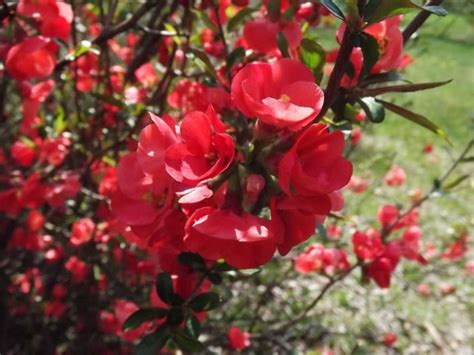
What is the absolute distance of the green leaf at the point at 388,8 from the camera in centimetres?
53

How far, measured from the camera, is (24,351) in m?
1.57

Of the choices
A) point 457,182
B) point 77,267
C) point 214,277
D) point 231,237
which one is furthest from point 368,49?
point 77,267

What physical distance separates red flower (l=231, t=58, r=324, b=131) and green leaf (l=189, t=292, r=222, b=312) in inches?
10.7

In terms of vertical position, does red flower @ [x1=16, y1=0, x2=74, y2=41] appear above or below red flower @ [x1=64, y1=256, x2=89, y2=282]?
above

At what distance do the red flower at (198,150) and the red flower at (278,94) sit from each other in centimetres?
3

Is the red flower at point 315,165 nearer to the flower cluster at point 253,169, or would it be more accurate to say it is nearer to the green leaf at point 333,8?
the flower cluster at point 253,169

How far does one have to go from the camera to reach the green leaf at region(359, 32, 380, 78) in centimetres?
58

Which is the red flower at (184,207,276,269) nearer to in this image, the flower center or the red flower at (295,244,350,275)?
the flower center

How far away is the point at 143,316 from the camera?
2.42 ft

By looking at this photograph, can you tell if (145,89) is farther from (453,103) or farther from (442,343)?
(453,103)

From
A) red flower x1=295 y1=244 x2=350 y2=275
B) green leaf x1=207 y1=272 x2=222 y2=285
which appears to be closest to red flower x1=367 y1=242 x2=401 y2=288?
red flower x1=295 y1=244 x2=350 y2=275

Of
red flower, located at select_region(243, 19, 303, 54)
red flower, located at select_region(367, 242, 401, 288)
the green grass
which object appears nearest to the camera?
red flower, located at select_region(243, 19, 303, 54)

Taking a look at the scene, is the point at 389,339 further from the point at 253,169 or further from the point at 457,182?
the point at 253,169

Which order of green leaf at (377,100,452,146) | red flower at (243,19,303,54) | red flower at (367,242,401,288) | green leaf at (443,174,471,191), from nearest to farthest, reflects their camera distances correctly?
green leaf at (377,100,452,146) → red flower at (243,19,303,54) → red flower at (367,242,401,288) → green leaf at (443,174,471,191)
